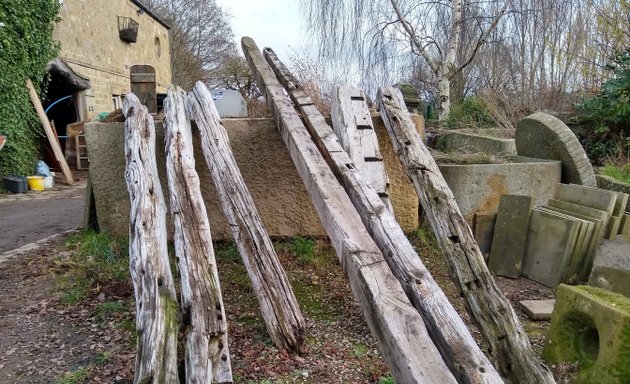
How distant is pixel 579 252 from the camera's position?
344 centimetres

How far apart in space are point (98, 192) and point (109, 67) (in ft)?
36.5

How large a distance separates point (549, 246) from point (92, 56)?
41.8ft

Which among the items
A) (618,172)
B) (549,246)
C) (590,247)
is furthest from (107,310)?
(618,172)

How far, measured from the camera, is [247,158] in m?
4.00

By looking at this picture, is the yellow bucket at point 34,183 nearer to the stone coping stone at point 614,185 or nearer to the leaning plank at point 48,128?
the leaning plank at point 48,128

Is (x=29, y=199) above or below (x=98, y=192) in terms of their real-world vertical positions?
below

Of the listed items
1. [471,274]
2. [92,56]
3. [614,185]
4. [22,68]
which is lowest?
[471,274]

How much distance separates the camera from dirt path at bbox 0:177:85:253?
516 cm

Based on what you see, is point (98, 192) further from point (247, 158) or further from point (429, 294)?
point (429, 294)

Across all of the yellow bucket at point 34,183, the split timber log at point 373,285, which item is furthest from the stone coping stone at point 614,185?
the yellow bucket at point 34,183

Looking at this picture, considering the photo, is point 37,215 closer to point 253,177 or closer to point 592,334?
point 253,177

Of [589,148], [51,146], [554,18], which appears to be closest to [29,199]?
[51,146]

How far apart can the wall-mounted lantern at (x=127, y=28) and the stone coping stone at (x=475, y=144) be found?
1133 cm

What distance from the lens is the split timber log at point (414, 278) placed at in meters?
1.70
